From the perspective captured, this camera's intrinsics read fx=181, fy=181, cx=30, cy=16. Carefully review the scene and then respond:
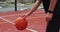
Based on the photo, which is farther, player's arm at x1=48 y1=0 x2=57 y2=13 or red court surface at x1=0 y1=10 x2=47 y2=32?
red court surface at x1=0 y1=10 x2=47 y2=32

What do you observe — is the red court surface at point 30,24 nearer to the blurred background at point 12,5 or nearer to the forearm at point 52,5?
the blurred background at point 12,5

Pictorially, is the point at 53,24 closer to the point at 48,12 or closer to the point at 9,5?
the point at 48,12

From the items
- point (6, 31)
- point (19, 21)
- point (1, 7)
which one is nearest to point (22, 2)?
point (1, 7)

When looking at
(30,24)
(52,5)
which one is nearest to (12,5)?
(30,24)

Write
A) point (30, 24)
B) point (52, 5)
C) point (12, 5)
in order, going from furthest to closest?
1. point (12, 5)
2. point (30, 24)
3. point (52, 5)

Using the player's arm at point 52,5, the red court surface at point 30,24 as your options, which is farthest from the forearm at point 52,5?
the red court surface at point 30,24

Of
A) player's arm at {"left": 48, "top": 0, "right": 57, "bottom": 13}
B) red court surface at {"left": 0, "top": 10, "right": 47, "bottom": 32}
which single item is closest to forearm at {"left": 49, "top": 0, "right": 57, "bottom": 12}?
player's arm at {"left": 48, "top": 0, "right": 57, "bottom": 13}

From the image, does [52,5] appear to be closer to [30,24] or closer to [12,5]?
[30,24]

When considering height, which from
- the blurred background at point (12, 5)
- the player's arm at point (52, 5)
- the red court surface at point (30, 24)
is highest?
the player's arm at point (52, 5)

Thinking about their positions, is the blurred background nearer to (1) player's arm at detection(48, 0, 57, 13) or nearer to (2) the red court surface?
(2) the red court surface

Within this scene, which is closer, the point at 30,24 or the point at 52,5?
the point at 52,5

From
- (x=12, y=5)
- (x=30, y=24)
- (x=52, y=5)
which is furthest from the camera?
(x=12, y=5)

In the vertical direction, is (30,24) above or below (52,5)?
below

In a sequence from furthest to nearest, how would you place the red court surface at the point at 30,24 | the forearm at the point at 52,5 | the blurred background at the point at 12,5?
the blurred background at the point at 12,5
the red court surface at the point at 30,24
the forearm at the point at 52,5
